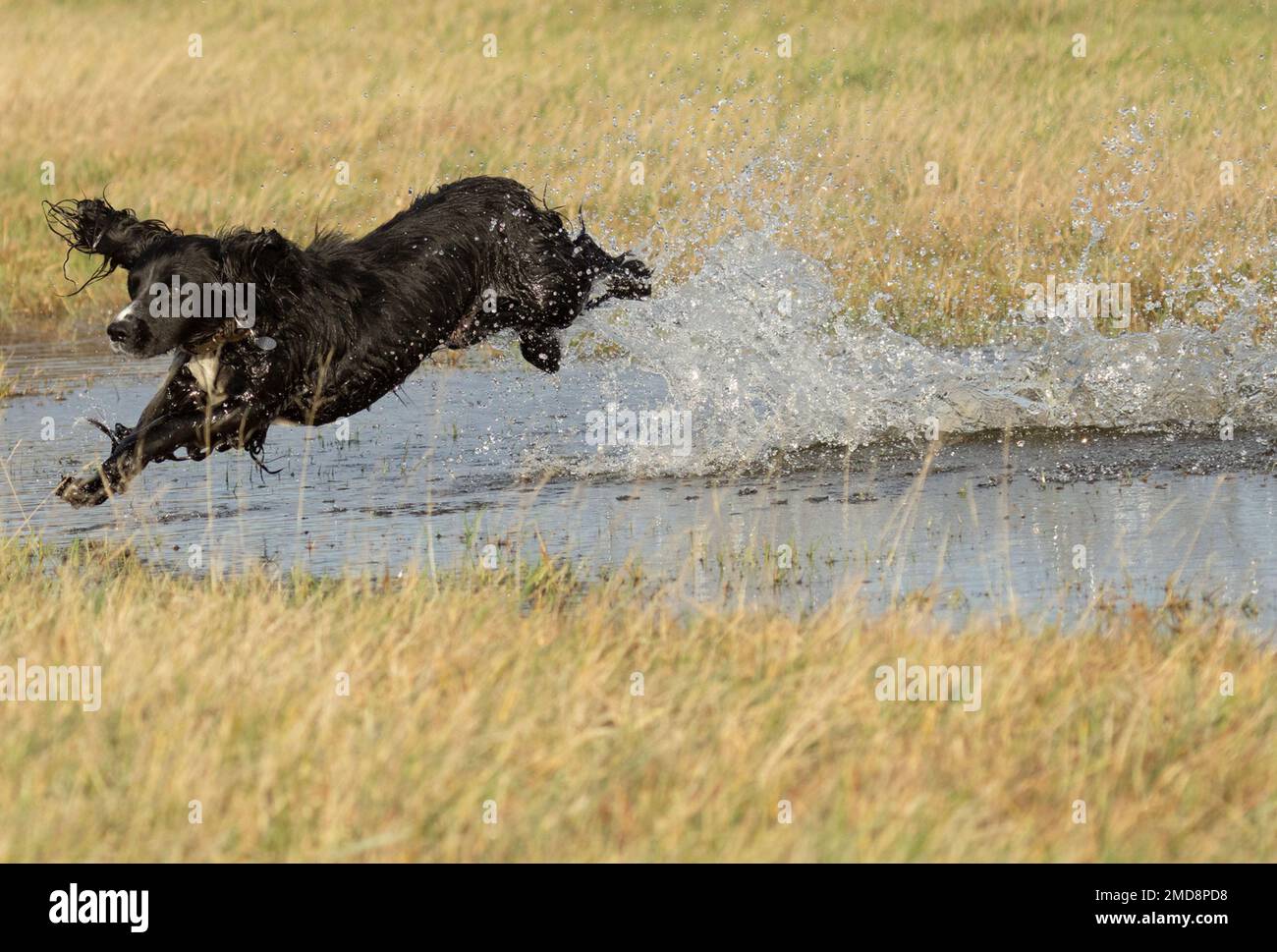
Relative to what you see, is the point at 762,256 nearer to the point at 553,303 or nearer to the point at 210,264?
the point at 553,303

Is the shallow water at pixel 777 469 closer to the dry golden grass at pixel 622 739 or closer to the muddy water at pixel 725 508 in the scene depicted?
the muddy water at pixel 725 508

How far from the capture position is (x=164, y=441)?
7699 mm

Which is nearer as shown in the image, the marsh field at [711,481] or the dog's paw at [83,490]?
the marsh field at [711,481]

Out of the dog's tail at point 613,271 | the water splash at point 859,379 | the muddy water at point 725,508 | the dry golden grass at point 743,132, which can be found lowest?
the muddy water at point 725,508

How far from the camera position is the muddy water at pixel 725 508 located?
6.76m

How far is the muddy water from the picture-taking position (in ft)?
22.2

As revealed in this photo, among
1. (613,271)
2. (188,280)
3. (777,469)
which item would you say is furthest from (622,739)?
(613,271)

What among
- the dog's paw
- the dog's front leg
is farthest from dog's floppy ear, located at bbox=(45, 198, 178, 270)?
the dog's paw

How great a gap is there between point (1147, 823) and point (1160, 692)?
0.81 m

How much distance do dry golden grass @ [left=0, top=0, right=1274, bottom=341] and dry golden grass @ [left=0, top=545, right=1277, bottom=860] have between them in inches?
254

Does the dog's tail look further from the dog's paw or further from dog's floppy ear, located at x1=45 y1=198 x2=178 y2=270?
the dog's paw

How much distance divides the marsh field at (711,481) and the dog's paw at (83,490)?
0.73 ft

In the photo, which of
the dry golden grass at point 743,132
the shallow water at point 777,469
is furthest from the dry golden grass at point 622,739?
the dry golden grass at point 743,132

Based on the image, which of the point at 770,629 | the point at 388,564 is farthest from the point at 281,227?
the point at 770,629
